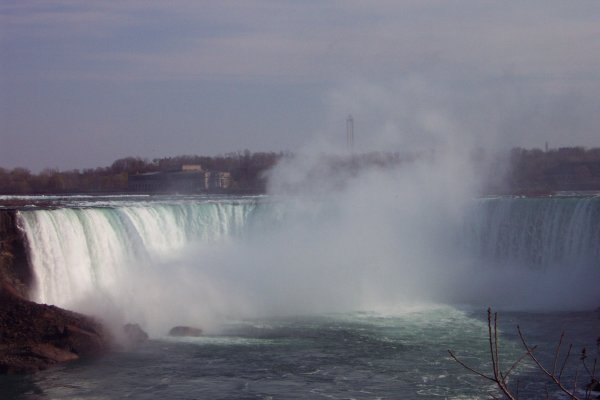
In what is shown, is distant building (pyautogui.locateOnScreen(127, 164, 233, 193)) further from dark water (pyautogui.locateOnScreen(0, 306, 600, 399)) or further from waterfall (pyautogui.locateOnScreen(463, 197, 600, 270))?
dark water (pyautogui.locateOnScreen(0, 306, 600, 399))

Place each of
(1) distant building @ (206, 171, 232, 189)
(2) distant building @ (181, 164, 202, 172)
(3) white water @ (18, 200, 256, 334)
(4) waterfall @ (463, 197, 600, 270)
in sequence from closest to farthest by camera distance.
A: (3) white water @ (18, 200, 256, 334), (4) waterfall @ (463, 197, 600, 270), (1) distant building @ (206, 171, 232, 189), (2) distant building @ (181, 164, 202, 172)

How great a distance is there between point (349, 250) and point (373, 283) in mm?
1965

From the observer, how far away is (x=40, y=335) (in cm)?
1466

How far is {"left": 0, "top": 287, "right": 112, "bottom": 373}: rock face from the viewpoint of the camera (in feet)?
45.4

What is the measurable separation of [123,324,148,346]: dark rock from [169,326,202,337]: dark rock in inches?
26.3

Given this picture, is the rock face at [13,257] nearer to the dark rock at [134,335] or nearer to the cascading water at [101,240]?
the cascading water at [101,240]

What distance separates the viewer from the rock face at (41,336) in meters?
13.8

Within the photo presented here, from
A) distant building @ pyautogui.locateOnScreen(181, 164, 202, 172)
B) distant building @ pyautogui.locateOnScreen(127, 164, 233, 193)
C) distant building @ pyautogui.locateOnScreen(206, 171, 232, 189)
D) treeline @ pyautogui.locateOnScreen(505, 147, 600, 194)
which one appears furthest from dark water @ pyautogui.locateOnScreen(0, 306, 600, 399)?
distant building @ pyautogui.locateOnScreen(181, 164, 202, 172)

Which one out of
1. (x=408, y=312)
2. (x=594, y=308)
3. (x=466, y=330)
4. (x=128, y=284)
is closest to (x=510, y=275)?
(x=594, y=308)

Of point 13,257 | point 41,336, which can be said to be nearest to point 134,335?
point 41,336

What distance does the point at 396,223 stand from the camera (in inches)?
994

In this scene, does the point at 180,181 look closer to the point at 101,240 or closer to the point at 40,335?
the point at 101,240

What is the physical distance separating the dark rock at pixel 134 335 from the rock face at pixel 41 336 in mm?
404

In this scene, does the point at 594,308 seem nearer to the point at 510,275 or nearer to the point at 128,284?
the point at 510,275
